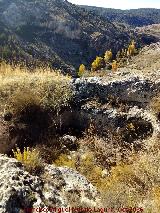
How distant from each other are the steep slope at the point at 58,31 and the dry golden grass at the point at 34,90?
103m

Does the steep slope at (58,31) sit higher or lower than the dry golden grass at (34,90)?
lower

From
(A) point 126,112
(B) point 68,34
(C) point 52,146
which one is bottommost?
(B) point 68,34

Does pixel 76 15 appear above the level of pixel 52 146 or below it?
below

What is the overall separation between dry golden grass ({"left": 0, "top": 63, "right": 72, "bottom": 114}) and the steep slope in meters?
103

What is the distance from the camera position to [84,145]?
10281 mm

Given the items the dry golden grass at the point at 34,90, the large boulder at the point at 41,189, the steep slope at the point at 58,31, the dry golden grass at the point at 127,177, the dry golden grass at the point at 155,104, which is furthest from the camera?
the steep slope at the point at 58,31

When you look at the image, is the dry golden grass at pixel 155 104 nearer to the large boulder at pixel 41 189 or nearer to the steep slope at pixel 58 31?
the large boulder at pixel 41 189

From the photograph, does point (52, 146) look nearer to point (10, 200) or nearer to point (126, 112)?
point (126, 112)

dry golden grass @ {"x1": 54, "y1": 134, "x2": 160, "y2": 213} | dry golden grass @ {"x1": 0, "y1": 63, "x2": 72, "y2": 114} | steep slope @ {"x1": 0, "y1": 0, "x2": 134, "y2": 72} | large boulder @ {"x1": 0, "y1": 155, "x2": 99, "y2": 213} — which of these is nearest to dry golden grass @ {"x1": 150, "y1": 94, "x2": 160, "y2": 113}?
dry golden grass @ {"x1": 54, "y1": 134, "x2": 160, "y2": 213}

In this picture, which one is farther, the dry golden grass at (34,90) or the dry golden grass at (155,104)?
the dry golden grass at (34,90)

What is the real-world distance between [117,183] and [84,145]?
317 centimetres

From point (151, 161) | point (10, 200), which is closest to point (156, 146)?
point (151, 161)

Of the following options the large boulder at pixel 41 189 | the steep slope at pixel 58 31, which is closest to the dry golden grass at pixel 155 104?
the large boulder at pixel 41 189

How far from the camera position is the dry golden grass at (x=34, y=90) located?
35.7 ft
